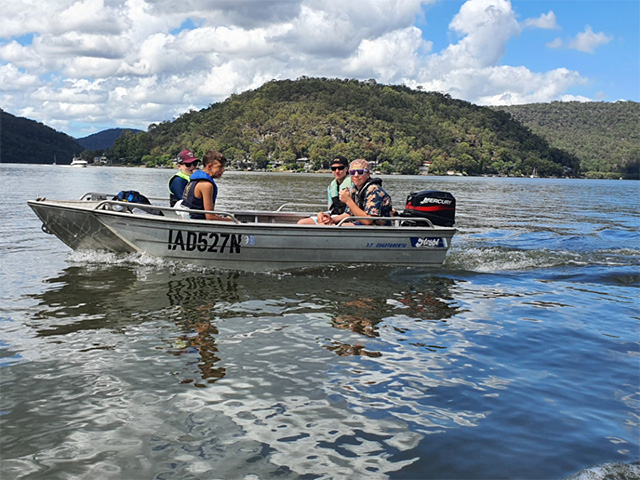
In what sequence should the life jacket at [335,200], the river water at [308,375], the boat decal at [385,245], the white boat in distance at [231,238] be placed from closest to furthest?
the river water at [308,375]
the white boat in distance at [231,238]
the boat decal at [385,245]
the life jacket at [335,200]

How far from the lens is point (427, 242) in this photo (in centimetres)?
1136

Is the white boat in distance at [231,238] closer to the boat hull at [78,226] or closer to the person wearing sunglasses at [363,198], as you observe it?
the boat hull at [78,226]

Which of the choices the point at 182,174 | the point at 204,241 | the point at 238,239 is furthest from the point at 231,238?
the point at 182,174

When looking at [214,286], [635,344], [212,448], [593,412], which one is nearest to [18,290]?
[214,286]

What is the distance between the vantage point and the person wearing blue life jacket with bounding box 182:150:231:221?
10.2 metres

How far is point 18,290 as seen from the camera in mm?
9031

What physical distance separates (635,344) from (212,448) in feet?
18.8

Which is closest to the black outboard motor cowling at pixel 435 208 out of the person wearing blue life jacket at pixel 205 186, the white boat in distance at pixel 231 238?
the white boat in distance at pixel 231 238

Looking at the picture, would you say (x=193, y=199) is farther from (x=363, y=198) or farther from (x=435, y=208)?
(x=435, y=208)

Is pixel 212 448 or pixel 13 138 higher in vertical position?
pixel 13 138

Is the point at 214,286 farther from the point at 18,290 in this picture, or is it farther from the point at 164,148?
the point at 164,148

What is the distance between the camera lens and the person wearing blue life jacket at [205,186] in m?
10.2

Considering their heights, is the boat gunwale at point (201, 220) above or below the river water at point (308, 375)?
above

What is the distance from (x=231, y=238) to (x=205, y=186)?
1083 mm
